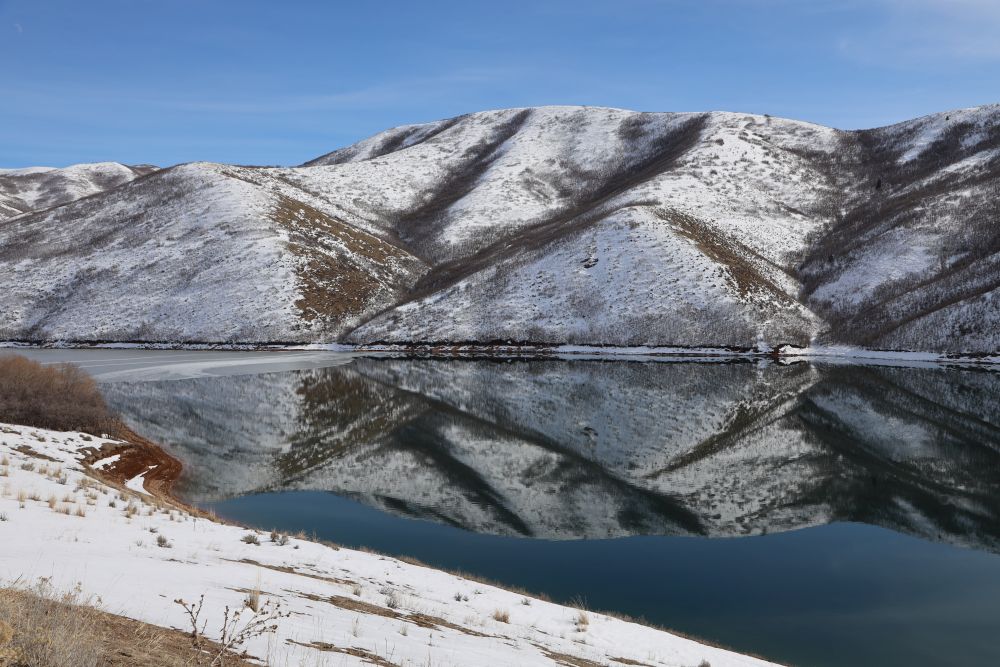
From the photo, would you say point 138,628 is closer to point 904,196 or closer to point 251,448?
point 251,448

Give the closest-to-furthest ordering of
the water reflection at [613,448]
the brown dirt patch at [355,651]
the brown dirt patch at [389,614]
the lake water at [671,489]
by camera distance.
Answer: the brown dirt patch at [355,651]
the brown dirt patch at [389,614]
the lake water at [671,489]
the water reflection at [613,448]

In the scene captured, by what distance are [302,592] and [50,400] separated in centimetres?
2755

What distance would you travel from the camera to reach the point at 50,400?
3266 centimetres

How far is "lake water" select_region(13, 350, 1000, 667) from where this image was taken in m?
16.4

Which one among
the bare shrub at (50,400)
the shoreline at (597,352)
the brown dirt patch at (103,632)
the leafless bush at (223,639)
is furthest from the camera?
the shoreline at (597,352)

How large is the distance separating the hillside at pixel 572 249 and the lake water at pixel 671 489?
2844cm

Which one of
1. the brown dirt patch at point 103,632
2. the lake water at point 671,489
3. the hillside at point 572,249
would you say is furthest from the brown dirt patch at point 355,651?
the hillside at point 572,249

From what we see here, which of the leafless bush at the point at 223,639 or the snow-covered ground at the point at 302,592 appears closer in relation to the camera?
the leafless bush at the point at 223,639

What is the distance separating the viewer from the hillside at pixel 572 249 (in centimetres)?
8138

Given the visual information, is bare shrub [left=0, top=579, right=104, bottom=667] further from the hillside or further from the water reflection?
the hillside

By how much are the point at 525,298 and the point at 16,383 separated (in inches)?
2466

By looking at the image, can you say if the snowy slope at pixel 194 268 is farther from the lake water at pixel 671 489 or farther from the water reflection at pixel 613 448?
the lake water at pixel 671 489

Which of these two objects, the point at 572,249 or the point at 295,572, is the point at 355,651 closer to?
the point at 295,572

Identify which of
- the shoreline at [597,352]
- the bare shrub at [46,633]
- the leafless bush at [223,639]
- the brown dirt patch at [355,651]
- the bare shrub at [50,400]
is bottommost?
the shoreline at [597,352]
